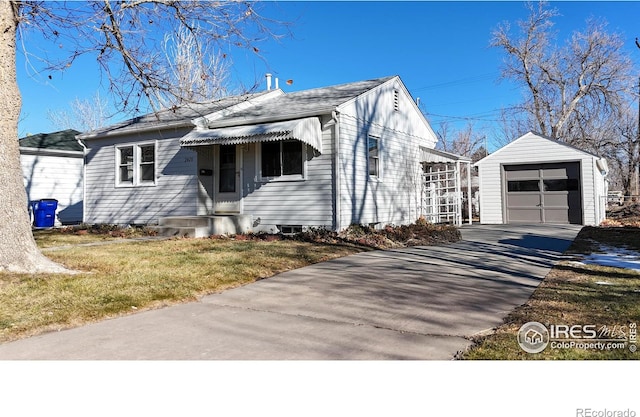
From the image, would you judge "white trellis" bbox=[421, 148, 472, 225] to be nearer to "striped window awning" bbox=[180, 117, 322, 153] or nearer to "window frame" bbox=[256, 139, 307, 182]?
"window frame" bbox=[256, 139, 307, 182]

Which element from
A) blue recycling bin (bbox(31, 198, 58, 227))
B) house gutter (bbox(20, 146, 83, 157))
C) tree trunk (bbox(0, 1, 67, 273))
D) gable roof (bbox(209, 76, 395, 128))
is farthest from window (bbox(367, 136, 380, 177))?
house gutter (bbox(20, 146, 83, 157))

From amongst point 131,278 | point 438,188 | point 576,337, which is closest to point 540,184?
point 438,188

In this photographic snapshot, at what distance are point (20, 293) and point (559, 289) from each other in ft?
21.5

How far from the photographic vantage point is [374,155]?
12.5 meters

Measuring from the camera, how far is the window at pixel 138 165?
1352 cm

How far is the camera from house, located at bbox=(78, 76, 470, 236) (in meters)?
10.7

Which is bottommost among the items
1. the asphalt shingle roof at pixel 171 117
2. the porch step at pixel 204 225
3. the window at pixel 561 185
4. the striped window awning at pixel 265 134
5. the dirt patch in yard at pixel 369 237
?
the dirt patch in yard at pixel 369 237

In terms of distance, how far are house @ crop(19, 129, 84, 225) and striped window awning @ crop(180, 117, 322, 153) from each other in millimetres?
9625

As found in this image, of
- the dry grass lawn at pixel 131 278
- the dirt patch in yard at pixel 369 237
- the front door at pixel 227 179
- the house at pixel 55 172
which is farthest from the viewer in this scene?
the house at pixel 55 172

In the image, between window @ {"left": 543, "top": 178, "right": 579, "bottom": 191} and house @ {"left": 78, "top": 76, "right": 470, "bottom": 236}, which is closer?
house @ {"left": 78, "top": 76, "right": 470, "bottom": 236}

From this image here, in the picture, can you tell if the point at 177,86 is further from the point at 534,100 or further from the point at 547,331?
the point at 534,100

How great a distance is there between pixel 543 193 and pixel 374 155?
27.3 ft

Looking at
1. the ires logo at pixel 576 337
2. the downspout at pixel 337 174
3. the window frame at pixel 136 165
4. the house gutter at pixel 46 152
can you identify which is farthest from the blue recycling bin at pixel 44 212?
the ires logo at pixel 576 337

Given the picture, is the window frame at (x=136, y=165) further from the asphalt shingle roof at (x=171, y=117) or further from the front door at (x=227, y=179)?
the front door at (x=227, y=179)
